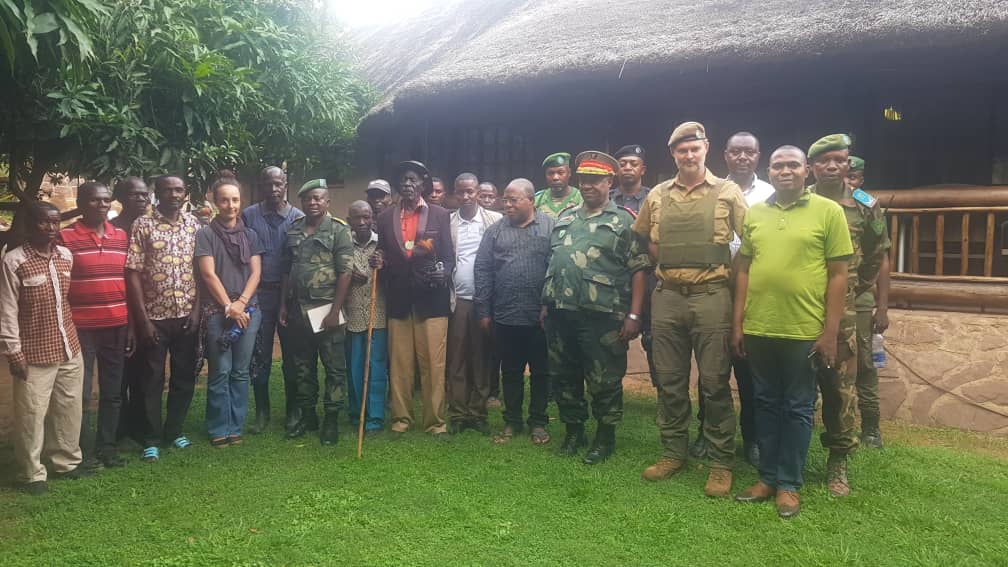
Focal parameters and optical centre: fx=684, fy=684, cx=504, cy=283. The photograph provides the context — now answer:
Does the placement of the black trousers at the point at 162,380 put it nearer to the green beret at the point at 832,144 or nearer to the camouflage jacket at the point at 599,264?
the camouflage jacket at the point at 599,264

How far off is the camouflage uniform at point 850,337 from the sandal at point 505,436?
2052 mm

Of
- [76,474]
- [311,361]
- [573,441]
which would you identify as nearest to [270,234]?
[311,361]

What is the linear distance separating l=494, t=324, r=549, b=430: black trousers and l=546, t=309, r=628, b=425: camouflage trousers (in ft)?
0.91

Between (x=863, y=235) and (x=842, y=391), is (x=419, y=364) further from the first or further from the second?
(x=863, y=235)

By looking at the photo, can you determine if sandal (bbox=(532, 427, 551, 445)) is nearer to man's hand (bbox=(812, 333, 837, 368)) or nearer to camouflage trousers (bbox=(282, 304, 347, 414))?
camouflage trousers (bbox=(282, 304, 347, 414))

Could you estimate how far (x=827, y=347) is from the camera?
3.47 m

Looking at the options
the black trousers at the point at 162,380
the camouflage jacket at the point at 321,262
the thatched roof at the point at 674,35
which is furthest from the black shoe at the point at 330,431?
the thatched roof at the point at 674,35

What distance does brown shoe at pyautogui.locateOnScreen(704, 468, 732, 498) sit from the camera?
12.4ft

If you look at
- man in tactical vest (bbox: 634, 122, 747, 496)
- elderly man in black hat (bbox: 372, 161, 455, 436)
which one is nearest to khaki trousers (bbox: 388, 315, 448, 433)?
elderly man in black hat (bbox: 372, 161, 455, 436)

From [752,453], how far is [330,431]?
9.34 feet

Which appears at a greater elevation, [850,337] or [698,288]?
[698,288]

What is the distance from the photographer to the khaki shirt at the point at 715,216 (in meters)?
3.80

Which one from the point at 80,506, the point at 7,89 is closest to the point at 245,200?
the point at 7,89

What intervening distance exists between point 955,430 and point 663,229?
320 centimetres
